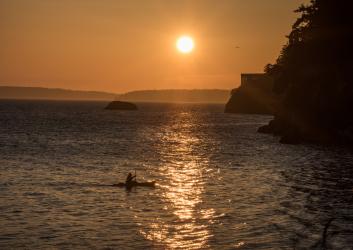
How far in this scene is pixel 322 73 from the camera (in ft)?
285

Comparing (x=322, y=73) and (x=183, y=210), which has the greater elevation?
(x=322, y=73)

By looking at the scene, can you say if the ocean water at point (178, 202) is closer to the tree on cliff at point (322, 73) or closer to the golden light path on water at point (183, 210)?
the golden light path on water at point (183, 210)

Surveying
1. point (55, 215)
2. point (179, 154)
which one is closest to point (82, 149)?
point (179, 154)

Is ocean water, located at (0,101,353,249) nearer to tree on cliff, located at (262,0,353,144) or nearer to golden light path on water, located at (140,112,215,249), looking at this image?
golden light path on water, located at (140,112,215,249)

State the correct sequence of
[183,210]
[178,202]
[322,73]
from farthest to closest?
[322,73], [178,202], [183,210]

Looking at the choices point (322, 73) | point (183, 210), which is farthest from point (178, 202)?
point (322, 73)

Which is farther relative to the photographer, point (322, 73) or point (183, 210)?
point (322, 73)

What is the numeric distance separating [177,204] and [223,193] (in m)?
5.35

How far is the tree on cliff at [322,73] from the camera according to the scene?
83.1 metres

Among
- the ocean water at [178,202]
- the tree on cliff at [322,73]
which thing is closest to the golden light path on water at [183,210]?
the ocean water at [178,202]

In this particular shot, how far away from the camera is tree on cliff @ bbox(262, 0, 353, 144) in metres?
83.1

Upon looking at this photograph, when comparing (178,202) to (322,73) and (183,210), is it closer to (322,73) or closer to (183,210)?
(183,210)

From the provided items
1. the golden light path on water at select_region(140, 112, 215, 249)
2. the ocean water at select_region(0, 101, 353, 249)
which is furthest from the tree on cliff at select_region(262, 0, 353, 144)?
the golden light path on water at select_region(140, 112, 215, 249)

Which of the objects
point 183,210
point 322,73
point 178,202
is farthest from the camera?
point 322,73
